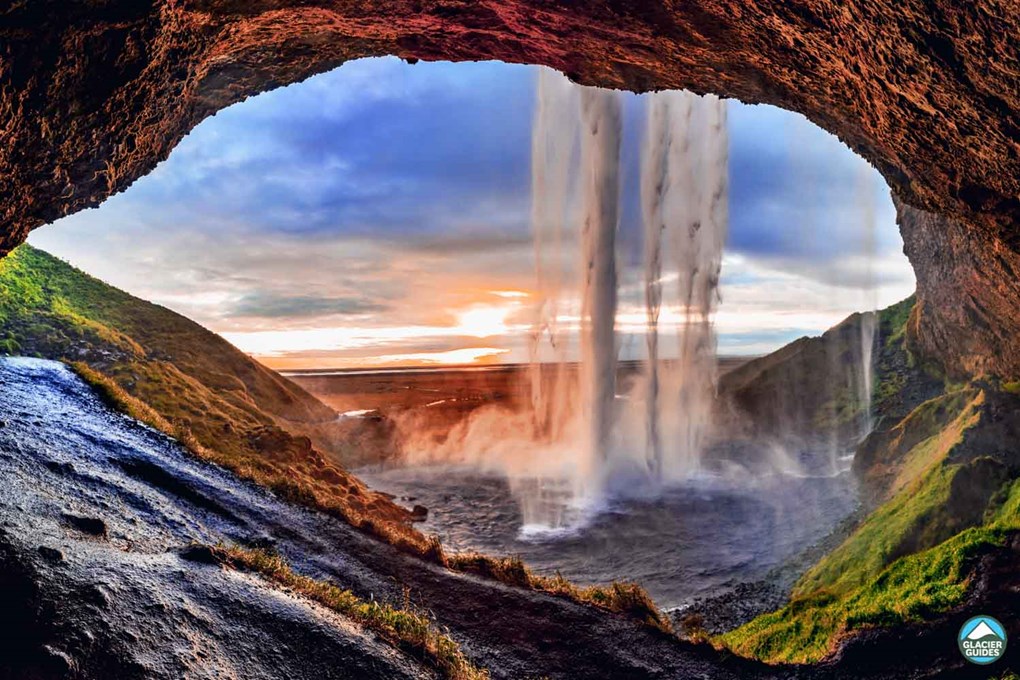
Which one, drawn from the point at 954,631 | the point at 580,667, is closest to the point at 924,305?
the point at 954,631

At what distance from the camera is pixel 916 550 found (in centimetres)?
1463

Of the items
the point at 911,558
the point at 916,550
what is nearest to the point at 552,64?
the point at 911,558

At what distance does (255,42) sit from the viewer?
31.2 ft

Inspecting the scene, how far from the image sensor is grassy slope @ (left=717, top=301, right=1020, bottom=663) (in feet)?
39.1

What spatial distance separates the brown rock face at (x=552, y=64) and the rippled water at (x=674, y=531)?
15252mm

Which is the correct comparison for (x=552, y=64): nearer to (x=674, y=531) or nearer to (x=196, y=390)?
(x=674, y=531)

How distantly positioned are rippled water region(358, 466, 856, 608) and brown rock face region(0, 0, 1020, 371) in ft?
50.0

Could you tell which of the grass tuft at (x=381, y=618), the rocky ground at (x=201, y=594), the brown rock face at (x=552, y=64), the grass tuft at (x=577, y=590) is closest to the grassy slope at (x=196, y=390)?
the grass tuft at (x=577, y=590)

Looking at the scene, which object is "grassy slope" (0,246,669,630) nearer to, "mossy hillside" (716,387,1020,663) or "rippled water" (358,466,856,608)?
"mossy hillside" (716,387,1020,663)

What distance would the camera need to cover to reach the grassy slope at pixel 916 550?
11914mm

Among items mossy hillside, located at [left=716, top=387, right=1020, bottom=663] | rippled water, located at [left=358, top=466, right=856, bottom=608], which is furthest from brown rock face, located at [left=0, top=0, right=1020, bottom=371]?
rippled water, located at [left=358, top=466, right=856, bottom=608]

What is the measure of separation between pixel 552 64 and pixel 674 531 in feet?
69.3

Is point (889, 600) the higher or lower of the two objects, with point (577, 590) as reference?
higher

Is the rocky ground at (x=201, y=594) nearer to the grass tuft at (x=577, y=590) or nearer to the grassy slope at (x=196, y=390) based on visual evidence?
the grass tuft at (x=577, y=590)
